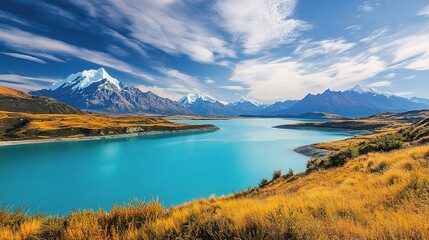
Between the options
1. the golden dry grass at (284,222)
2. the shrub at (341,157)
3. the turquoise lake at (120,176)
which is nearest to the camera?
the golden dry grass at (284,222)

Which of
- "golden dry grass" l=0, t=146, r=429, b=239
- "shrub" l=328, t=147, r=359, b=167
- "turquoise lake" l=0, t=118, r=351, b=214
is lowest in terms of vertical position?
"turquoise lake" l=0, t=118, r=351, b=214

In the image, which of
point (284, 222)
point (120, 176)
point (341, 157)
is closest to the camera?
point (284, 222)

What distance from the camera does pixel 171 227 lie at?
5.45 meters

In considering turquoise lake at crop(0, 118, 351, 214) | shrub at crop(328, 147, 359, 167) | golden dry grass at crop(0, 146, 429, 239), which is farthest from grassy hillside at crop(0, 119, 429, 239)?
turquoise lake at crop(0, 118, 351, 214)

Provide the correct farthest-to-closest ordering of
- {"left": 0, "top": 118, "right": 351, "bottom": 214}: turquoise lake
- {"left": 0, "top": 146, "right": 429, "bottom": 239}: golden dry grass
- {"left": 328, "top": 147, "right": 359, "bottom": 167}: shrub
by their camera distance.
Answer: {"left": 0, "top": 118, "right": 351, "bottom": 214}: turquoise lake → {"left": 328, "top": 147, "right": 359, "bottom": 167}: shrub → {"left": 0, "top": 146, "right": 429, "bottom": 239}: golden dry grass

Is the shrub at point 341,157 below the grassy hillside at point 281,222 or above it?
below

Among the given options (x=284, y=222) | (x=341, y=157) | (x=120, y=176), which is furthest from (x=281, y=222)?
(x=120, y=176)

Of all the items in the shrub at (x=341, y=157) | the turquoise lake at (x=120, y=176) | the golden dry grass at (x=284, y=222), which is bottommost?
the turquoise lake at (x=120, y=176)

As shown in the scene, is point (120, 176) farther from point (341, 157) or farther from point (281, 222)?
point (281, 222)

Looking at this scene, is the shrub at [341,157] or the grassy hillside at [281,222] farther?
the shrub at [341,157]

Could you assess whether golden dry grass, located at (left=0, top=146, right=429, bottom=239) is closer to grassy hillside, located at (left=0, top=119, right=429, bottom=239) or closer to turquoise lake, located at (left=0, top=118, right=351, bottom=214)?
grassy hillside, located at (left=0, top=119, right=429, bottom=239)

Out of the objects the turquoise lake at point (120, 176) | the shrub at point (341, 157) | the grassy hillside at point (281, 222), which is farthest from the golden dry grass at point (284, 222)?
the turquoise lake at point (120, 176)

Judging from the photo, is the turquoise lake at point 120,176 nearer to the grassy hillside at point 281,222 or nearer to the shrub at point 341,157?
the shrub at point 341,157

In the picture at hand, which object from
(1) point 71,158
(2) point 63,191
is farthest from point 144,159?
(2) point 63,191
